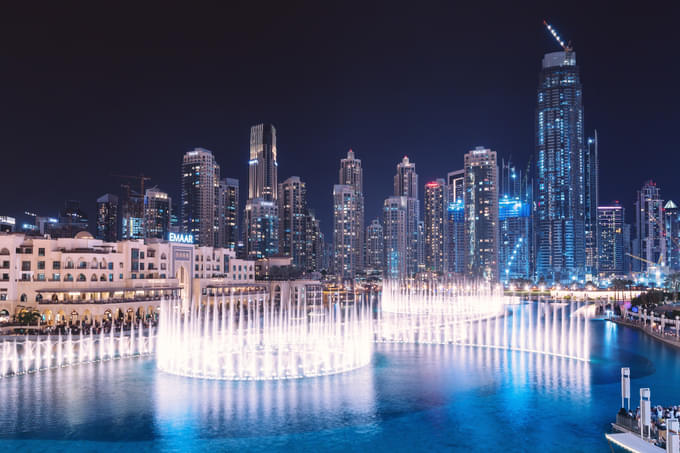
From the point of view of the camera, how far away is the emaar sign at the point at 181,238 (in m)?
83.1

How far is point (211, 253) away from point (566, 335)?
58.1 meters

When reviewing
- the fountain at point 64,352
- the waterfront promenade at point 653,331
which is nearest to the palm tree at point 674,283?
the waterfront promenade at point 653,331

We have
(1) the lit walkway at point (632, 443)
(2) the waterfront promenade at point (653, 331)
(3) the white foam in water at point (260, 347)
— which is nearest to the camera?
(1) the lit walkway at point (632, 443)

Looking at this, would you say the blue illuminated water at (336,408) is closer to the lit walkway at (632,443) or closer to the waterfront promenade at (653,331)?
the lit walkway at (632,443)

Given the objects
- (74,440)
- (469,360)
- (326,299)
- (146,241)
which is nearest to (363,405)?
(74,440)

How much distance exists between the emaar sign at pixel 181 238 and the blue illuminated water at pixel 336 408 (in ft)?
148

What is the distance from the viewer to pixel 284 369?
36.2m

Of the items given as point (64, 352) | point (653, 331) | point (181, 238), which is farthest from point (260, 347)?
point (181, 238)

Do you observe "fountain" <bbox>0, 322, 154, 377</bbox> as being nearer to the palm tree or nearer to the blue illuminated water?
the blue illuminated water

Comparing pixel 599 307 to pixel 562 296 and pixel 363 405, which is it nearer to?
pixel 562 296

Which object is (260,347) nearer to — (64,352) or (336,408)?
(64,352)

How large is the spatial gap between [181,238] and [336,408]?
206ft

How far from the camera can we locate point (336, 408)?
89.6 ft

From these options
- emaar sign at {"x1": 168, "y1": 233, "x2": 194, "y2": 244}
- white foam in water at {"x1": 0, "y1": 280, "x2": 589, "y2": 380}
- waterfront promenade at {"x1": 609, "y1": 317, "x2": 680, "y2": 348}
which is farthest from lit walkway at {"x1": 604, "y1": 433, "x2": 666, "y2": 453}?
emaar sign at {"x1": 168, "y1": 233, "x2": 194, "y2": 244}
